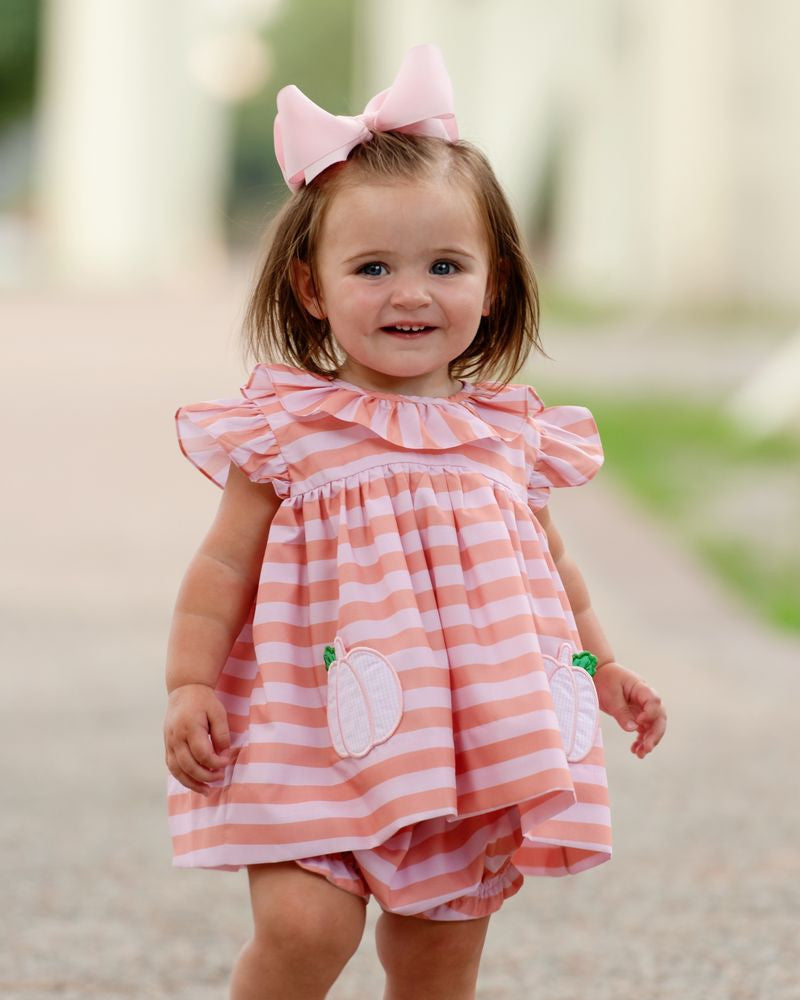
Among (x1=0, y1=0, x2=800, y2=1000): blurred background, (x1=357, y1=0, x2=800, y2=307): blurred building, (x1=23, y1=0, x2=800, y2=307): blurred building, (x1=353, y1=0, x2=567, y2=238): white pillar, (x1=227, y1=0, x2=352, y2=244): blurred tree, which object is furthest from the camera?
(x1=227, y1=0, x2=352, y2=244): blurred tree

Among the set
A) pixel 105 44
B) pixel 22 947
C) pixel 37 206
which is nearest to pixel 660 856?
pixel 22 947

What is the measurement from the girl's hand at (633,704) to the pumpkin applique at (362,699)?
0.38 metres

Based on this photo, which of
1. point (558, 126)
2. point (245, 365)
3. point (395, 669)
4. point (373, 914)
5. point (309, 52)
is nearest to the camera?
point (395, 669)

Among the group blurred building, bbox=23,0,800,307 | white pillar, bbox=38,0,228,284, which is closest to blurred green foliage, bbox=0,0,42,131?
blurred building, bbox=23,0,800,307

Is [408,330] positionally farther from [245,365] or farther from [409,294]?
[245,365]

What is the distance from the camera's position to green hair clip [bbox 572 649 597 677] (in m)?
2.17

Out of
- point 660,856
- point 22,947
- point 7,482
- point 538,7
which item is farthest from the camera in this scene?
point 538,7

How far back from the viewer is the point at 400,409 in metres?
2.18

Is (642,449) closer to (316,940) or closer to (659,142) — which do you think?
(316,940)

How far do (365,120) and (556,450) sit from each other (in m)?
0.49

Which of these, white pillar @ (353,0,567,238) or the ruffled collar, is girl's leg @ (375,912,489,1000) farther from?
white pillar @ (353,0,567,238)

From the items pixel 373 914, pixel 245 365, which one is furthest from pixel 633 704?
pixel 373 914

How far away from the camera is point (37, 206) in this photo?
4394 cm

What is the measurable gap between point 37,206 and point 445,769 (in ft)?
143
